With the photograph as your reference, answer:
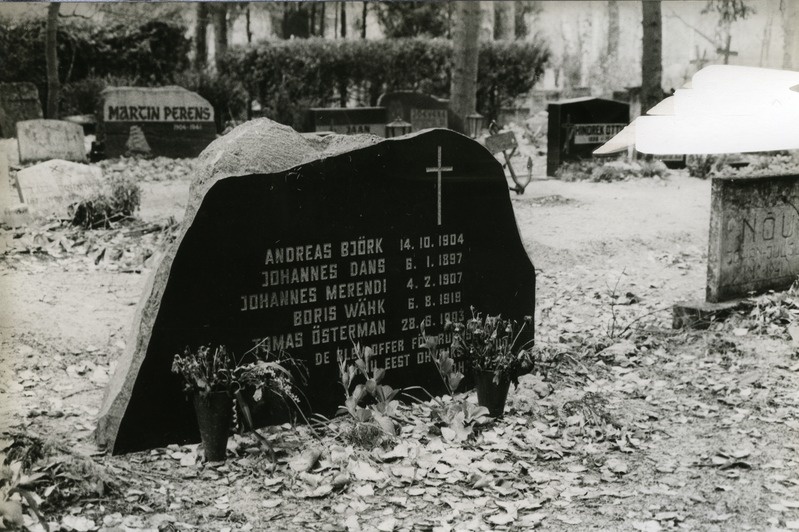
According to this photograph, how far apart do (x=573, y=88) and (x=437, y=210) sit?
1746mm

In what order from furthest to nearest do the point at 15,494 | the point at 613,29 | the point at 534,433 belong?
1. the point at 534,433
2. the point at 613,29
3. the point at 15,494

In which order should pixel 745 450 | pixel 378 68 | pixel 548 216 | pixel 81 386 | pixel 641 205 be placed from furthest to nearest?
1. pixel 378 68
2. pixel 548 216
3. pixel 641 205
4. pixel 81 386
5. pixel 745 450

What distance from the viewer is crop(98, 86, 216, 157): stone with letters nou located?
25.2 ft

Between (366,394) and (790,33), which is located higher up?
(790,33)

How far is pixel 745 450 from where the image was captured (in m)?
3.20

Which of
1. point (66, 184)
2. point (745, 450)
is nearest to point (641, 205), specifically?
point (745, 450)

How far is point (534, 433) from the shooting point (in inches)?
135

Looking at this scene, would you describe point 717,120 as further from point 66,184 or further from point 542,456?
point 66,184

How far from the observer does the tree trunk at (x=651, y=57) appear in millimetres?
3133

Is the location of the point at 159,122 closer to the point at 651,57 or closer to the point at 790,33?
the point at 651,57

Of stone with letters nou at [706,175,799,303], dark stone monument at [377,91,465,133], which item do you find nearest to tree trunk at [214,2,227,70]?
stone with letters nou at [706,175,799,303]

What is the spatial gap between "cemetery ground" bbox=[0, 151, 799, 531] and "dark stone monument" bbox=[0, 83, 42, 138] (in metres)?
0.50

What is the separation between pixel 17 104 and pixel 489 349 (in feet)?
7.67

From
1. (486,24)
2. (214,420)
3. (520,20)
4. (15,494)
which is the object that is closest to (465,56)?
(486,24)
